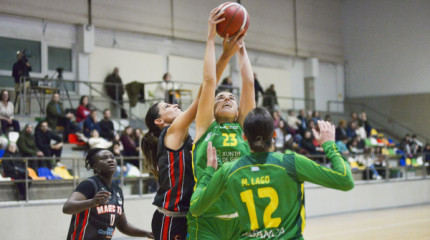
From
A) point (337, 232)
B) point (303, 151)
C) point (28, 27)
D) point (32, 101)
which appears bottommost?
point (337, 232)

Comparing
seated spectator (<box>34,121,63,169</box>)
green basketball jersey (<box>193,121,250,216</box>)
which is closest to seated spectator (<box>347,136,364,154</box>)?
seated spectator (<box>34,121,63,169</box>)

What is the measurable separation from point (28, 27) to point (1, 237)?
776cm

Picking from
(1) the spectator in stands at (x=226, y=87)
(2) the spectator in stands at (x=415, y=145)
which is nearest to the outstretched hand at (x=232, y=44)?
(1) the spectator in stands at (x=226, y=87)

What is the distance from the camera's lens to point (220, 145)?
3.59 metres

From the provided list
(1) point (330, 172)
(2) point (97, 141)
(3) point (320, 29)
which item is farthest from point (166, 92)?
(1) point (330, 172)

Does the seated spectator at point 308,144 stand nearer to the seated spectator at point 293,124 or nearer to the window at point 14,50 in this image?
the seated spectator at point 293,124

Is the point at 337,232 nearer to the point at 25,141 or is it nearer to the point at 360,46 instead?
the point at 25,141

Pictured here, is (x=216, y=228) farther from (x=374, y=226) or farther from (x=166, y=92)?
(x=166, y=92)

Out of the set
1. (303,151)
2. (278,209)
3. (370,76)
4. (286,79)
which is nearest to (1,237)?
(278,209)

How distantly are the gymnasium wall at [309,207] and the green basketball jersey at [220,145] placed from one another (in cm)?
638

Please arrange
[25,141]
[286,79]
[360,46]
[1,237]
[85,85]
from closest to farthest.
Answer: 1. [1,237]
2. [25,141]
3. [85,85]
4. [286,79]
5. [360,46]

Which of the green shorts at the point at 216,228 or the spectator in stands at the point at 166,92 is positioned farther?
the spectator in stands at the point at 166,92

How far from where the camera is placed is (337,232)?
10.9m

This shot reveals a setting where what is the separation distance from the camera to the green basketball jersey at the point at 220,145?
3576 mm
